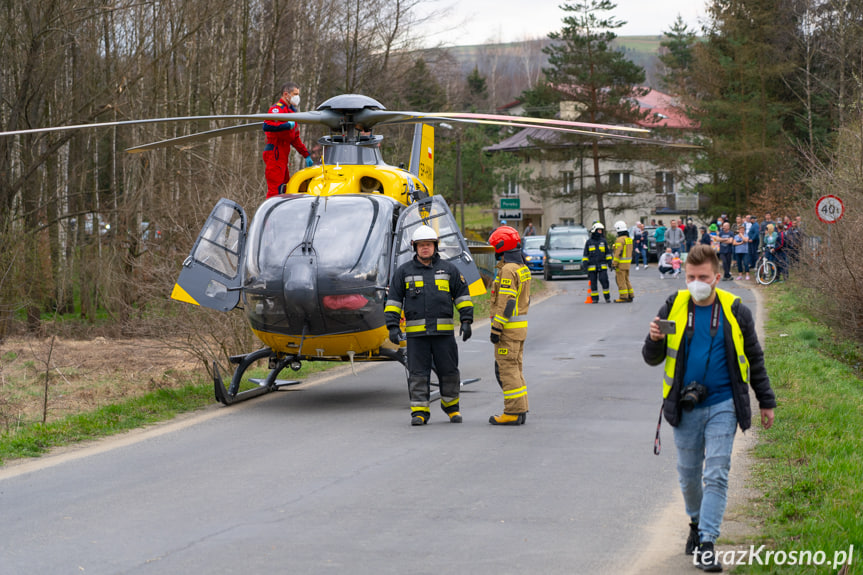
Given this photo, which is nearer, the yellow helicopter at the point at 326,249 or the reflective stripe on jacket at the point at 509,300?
the reflective stripe on jacket at the point at 509,300

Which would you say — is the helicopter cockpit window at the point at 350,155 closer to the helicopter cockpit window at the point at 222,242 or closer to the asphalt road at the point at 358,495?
the helicopter cockpit window at the point at 222,242

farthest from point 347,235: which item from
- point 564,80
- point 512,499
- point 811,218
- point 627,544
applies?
point 564,80

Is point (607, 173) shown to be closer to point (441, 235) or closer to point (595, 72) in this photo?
point (595, 72)

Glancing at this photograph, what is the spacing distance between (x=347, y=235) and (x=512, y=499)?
5.02 m

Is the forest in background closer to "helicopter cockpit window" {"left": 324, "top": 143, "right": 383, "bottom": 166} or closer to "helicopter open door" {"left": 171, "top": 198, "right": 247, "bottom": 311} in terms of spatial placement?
"helicopter open door" {"left": 171, "top": 198, "right": 247, "bottom": 311}

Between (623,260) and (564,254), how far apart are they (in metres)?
11.6

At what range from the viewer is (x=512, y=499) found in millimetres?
7527

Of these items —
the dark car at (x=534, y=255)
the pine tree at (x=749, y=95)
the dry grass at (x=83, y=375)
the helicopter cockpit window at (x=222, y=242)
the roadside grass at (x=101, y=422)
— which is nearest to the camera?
the roadside grass at (x=101, y=422)

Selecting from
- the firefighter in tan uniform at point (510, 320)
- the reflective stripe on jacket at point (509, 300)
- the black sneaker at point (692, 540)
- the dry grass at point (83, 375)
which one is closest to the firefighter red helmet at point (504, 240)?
the firefighter in tan uniform at point (510, 320)

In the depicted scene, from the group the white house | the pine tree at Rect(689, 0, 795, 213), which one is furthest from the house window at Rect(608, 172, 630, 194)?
the pine tree at Rect(689, 0, 795, 213)

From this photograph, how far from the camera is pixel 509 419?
1072cm

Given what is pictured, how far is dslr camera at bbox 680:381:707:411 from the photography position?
577 cm

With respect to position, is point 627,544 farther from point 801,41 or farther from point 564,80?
point 564,80

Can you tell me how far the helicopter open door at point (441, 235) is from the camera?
1226cm
